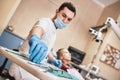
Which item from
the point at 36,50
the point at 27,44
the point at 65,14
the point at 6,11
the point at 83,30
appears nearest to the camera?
the point at 36,50

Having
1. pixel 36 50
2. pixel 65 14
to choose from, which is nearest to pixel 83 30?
pixel 65 14

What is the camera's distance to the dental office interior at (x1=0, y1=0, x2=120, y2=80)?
4719 millimetres

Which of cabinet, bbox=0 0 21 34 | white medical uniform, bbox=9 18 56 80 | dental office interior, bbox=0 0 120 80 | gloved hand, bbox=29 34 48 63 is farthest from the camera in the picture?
dental office interior, bbox=0 0 120 80

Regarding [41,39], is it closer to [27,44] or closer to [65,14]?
[27,44]

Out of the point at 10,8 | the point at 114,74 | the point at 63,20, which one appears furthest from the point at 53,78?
the point at 114,74

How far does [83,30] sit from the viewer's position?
6.16 m

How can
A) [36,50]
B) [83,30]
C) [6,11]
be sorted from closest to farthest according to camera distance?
1. [36,50]
2. [6,11]
3. [83,30]

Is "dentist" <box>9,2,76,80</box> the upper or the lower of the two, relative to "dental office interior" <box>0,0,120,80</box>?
lower

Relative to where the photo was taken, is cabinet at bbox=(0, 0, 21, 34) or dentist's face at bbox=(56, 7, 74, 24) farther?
cabinet at bbox=(0, 0, 21, 34)

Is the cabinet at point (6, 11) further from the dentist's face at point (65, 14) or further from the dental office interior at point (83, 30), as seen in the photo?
the dentist's face at point (65, 14)

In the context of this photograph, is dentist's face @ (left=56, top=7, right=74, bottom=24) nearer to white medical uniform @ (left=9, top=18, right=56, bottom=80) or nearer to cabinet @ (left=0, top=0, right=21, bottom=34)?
white medical uniform @ (left=9, top=18, right=56, bottom=80)

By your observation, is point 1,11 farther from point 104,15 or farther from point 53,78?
point 53,78

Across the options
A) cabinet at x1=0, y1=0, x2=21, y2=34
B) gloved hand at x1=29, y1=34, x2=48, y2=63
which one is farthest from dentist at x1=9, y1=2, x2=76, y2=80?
cabinet at x1=0, y1=0, x2=21, y2=34

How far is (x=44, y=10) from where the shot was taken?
573 centimetres
